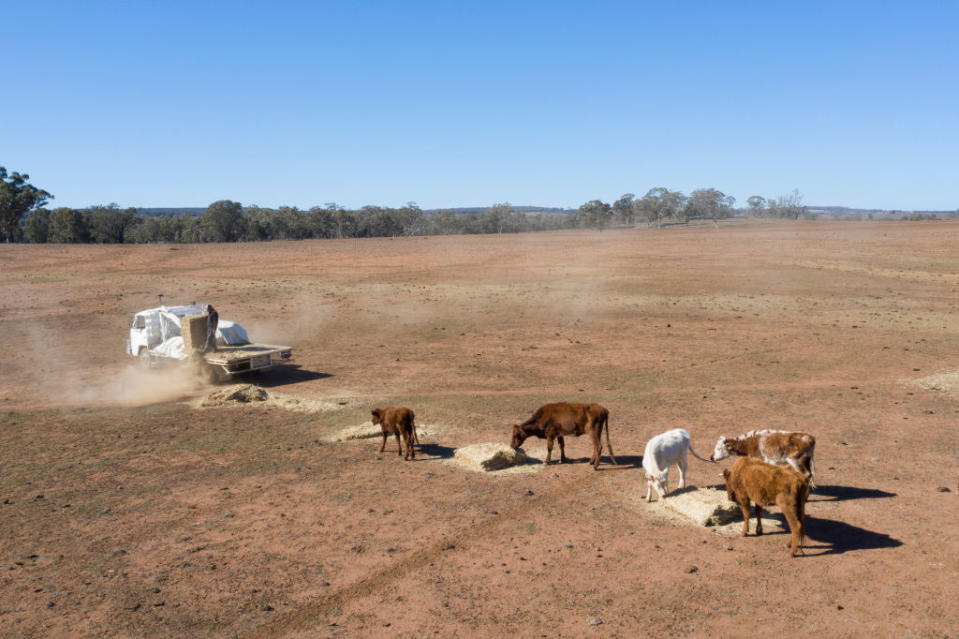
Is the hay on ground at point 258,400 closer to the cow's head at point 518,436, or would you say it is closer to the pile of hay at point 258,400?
the pile of hay at point 258,400

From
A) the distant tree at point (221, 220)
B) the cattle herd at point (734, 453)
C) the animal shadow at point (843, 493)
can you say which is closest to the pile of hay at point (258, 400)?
the cattle herd at point (734, 453)

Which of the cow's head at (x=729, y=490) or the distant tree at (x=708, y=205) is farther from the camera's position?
the distant tree at (x=708, y=205)

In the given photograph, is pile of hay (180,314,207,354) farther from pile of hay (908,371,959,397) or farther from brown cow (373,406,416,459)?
pile of hay (908,371,959,397)

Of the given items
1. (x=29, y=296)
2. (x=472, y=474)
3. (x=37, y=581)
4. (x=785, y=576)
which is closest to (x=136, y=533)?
(x=37, y=581)

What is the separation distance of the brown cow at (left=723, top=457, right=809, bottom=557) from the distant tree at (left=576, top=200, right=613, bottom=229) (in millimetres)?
135134

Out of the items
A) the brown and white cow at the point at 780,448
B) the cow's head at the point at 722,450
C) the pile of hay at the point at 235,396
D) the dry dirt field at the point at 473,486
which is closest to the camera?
the dry dirt field at the point at 473,486

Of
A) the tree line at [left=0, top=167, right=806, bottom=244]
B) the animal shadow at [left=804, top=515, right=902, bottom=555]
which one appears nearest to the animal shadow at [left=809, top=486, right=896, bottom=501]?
the animal shadow at [left=804, top=515, right=902, bottom=555]

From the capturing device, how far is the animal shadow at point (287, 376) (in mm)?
22469

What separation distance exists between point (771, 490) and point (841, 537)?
4.81ft

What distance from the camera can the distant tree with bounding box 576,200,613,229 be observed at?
476ft

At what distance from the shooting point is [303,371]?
2405 cm

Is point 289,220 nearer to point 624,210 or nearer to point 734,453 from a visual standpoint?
point 624,210

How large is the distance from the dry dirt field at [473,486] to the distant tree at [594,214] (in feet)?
364

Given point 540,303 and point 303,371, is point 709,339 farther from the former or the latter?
point 303,371
